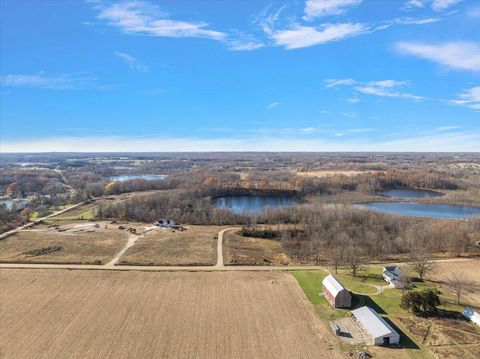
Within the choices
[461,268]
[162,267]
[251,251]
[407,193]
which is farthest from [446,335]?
[407,193]

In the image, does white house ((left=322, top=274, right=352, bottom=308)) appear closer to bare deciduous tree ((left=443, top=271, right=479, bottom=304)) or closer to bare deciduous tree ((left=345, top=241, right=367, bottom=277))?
bare deciduous tree ((left=345, top=241, right=367, bottom=277))

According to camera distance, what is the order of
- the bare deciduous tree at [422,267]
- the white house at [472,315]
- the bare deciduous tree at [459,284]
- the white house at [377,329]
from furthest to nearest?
the bare deciduous tree at [422,267]
the bare deciduous tree at [459,284]
the white house at [472,315]
the white house at [377,329]

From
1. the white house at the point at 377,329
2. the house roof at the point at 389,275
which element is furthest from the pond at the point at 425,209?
the white house at the point at 377,329

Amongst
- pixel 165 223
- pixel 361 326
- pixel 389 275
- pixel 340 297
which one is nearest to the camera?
pixel 361 326

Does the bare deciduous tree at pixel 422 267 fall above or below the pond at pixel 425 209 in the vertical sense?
above

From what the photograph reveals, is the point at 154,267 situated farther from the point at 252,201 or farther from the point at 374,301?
the point at 252,201

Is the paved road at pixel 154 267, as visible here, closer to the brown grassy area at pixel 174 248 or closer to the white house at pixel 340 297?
the brown grassy area at pixel 174 248
